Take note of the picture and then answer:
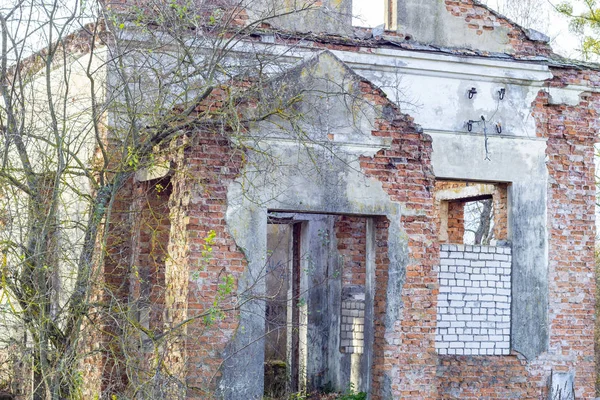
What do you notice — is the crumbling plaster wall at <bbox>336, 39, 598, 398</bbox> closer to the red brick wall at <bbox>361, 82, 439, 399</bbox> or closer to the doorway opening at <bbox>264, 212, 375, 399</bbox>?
the red brick wall at <bbox>361, 82, 439, 399</bbox>

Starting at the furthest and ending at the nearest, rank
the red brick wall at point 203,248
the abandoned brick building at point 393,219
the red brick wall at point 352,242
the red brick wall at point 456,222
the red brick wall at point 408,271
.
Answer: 1. the red brick wall at point 456,222
2. the red brick wall at point 352,242
3. the red brick wall at point 408,271
4. the abandoned brick building at point 393,219
5. the red brick wall at point 203,248

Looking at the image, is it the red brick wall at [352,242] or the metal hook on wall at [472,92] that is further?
the red brick wall at [352,242]

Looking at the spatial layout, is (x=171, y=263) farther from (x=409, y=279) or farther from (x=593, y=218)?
(x=593, y=218)

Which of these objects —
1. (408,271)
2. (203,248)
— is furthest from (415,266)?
(203,248)

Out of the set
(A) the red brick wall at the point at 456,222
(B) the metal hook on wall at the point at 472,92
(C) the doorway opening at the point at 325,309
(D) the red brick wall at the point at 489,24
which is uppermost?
(D) the red brick wall at the point at 489,24

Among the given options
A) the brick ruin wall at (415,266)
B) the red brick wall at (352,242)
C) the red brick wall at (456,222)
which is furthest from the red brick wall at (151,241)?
the red brick wall at (456,222)

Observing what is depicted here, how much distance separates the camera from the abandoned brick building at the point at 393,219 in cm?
961

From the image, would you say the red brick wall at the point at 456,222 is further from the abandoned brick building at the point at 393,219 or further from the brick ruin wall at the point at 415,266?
the brick ruin wall at the point at 415,266

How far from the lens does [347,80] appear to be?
10.1 m

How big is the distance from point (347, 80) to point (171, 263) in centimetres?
261

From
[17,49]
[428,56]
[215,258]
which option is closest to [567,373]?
[428,56]

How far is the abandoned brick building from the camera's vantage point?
9.61 m

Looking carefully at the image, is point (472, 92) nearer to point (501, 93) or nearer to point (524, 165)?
point (501, 93)

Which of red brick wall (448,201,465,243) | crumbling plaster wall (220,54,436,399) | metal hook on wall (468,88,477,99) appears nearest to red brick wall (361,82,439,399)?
crumbling plaster wall (220,54,436,399)
